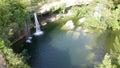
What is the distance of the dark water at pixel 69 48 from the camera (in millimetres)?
36688

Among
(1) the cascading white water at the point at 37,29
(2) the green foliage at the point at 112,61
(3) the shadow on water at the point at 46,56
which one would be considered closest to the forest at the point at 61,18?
(2) the green foliage at the point at 112,61

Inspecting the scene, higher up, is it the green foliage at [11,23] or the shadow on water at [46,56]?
the green foliage at [11,23]

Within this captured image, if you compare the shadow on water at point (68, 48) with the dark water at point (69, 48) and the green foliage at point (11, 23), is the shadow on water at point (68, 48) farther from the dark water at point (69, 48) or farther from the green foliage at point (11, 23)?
the green foliage at point (11, 23)

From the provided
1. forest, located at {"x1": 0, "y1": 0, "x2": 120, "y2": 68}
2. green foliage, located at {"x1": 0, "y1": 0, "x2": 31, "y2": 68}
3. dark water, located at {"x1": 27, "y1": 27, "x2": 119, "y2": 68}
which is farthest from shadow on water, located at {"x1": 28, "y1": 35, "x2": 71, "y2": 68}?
green foliage, located at {"x1": 0, "y1": 0, "x2": 31, "y2": 68}

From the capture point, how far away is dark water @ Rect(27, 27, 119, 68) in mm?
36688

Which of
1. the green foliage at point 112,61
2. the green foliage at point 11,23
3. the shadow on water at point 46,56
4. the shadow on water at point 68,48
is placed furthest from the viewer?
the shadow on water at point 68,48

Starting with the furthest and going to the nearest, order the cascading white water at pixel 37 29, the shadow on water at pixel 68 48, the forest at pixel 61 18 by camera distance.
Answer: the cascading white water at pixel 37 29 → the shadow on water at pixel 68 48 → the forest at pixel 61 18

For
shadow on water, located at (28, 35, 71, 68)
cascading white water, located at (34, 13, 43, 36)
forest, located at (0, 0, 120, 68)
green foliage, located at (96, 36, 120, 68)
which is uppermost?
green foliage, located at (96, 36, 120, 68)

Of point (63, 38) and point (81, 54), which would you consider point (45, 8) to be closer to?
point (63, 38)

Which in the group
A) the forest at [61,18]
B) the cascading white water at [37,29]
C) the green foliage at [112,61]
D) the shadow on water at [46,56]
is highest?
the green foliage at [112,61]

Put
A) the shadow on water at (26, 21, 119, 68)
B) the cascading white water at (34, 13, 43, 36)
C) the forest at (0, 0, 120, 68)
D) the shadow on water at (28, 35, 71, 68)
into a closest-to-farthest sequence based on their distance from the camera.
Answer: the forest at (0, 0, 120, 68), the shadow on water at (28, 35, 71, 68), the shadow on water at (26, 21, 119, 68), the cascading white water at (34, 13, 43, 36)

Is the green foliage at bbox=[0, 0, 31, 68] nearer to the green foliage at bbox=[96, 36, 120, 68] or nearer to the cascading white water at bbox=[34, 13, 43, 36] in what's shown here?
the cascading white water at bbox=[34, 13, 43, 36]

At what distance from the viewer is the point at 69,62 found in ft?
121

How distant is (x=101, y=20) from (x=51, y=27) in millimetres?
9084
